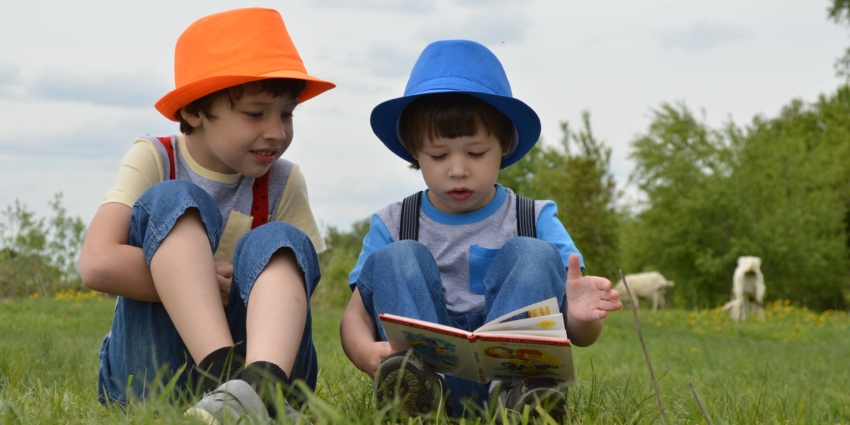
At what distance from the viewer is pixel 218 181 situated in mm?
2529

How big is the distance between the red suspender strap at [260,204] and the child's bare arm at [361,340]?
41 cm

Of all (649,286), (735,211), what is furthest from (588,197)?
(735,211)

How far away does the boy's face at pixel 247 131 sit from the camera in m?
2.38

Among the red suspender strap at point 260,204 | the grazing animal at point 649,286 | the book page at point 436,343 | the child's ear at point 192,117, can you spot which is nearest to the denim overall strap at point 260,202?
the red suspender strap at point 260,204

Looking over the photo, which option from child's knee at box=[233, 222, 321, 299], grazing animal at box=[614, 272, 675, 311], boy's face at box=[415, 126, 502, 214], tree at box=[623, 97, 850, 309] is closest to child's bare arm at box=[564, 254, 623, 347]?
boy's face at box=[415, 126, 502, 214]

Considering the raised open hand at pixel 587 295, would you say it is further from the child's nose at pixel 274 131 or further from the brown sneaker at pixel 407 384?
the child's nose at pixel 274 131

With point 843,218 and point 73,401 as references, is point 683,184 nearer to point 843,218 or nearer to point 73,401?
point 843,218

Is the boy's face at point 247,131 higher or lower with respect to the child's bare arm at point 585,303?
higher

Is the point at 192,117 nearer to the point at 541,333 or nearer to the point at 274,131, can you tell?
the point at 274,131

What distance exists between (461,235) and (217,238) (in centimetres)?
75

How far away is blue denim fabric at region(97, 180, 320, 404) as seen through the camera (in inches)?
80.7

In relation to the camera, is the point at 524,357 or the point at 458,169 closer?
the point at 524,357

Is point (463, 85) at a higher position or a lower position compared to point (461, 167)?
higher

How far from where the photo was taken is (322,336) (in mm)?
6852
